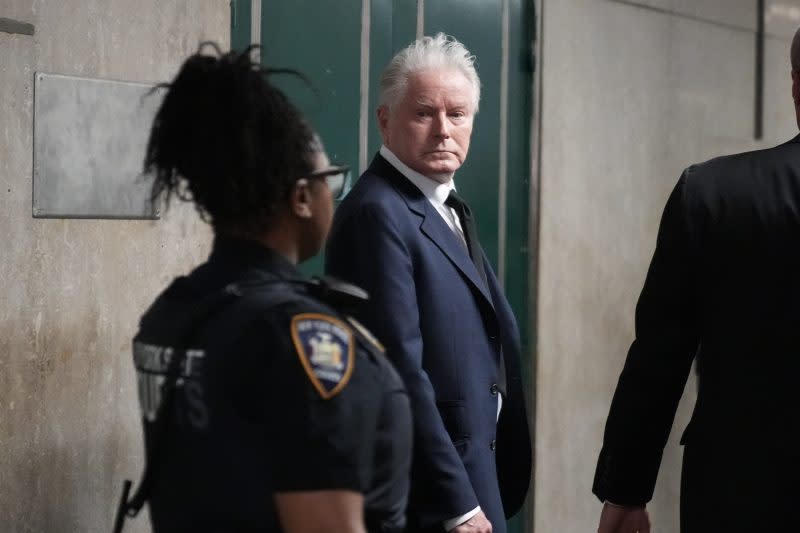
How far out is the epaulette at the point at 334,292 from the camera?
152 centimetres

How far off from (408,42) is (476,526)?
6.82 ft

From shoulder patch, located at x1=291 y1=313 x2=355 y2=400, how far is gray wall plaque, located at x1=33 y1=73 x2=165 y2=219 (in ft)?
5.15

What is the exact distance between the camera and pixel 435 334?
A: 101 inches

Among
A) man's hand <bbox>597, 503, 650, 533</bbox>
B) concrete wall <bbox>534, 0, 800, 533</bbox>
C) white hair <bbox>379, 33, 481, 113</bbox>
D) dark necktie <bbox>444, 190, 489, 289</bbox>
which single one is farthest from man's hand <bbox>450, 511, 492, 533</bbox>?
concrete wall <bbox>534, 0, 800, 533</bbox>

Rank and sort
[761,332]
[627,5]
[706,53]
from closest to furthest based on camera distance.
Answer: [761,332] → [627,5] → [706,53]

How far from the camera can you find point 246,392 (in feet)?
4.57

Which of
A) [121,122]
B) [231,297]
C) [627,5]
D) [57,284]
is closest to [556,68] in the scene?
[627,5]

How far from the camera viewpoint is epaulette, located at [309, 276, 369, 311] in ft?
4.99

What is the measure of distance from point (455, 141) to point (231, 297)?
4.56ft

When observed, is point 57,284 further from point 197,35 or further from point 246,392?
point 246,392

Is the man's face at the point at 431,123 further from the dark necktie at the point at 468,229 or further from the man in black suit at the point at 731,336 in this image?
the man in black suit at the point at 731,336

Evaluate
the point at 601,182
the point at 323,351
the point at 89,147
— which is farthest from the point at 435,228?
the point at 601,182

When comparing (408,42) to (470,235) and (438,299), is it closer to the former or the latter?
(470,235)

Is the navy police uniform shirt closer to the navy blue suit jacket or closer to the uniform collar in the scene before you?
the uniform collar
